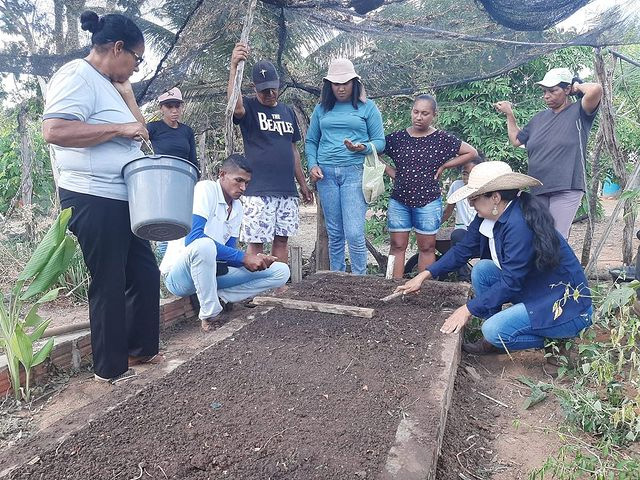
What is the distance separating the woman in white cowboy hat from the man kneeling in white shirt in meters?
1.36

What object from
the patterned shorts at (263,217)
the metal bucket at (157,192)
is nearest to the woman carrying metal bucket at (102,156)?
the metal bucket at (157,192)

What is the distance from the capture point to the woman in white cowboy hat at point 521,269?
9.00 feet

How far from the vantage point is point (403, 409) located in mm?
2080

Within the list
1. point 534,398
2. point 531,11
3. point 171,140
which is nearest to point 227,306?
point 171,140

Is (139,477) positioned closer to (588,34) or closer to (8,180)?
(588,34)

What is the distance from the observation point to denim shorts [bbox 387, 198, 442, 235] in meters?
4.07

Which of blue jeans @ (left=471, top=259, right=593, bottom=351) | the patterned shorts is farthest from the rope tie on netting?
blue jeans @ (left=471, top=259, right=593, bottom=351)

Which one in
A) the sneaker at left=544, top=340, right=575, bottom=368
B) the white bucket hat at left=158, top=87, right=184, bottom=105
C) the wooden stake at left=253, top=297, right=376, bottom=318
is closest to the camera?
the sneaker at left=544, top=340, right=575, bottom=368

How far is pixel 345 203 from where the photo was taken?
13.5 feet

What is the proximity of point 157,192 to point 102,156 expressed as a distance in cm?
36

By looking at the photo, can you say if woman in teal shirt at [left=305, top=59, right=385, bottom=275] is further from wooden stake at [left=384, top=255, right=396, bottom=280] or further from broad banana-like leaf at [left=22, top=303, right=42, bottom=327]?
broad banana-like leaf at [left=22, top=303, right=42, bottom=327]

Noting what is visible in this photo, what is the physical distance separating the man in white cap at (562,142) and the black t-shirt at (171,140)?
9.36 feet

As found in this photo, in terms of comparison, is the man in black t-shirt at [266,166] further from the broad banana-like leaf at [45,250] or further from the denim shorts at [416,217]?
the broad banana-like leaf at [45,250]

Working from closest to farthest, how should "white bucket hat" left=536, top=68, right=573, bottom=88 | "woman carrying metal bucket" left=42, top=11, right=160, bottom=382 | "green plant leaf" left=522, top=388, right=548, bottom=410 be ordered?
"woman carrying metal bucket" left=42, top=11, right=160, bottom=382
"green plant leaf" left=522, top=388, right=548, bottom=410
"white bucket hat" left=536, top=68, right=573, bottom=88
